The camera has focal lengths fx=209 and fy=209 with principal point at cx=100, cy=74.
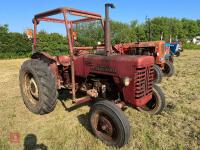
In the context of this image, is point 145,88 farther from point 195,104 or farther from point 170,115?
point 195,104

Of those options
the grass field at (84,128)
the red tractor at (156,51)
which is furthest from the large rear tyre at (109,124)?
the red tractor at (156,51)

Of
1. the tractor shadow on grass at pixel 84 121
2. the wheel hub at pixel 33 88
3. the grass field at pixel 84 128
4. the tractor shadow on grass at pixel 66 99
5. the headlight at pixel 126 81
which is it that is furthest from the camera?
the tractor shadow on grass at pixel 66 99

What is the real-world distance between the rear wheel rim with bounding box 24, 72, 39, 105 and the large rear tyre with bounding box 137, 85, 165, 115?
7.52ft

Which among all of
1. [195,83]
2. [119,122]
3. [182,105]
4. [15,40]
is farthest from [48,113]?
[15,40]

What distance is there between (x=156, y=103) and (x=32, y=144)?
2.32 m

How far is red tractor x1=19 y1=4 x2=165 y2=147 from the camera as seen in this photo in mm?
3084

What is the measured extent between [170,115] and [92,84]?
164 cm

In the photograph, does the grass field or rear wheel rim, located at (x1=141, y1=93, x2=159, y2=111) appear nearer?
the grass field

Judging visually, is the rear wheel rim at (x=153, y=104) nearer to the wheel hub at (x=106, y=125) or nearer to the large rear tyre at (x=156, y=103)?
the large rear tyre at (x=156, y=103)

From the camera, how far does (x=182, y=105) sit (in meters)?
4.63

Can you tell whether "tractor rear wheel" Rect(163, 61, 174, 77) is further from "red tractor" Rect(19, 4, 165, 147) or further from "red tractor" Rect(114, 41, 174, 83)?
"red tractor" Rect(19, 4, 165, 147)

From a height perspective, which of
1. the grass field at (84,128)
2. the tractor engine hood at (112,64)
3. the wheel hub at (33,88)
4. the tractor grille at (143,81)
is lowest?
the grass field at (84,128)

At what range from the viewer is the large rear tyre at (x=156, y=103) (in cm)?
389

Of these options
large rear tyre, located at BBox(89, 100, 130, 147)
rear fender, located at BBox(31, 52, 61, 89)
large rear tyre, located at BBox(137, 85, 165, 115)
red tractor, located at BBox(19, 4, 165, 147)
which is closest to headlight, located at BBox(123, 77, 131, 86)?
red tractor, located at BBox(19, 4, 165, 147)
